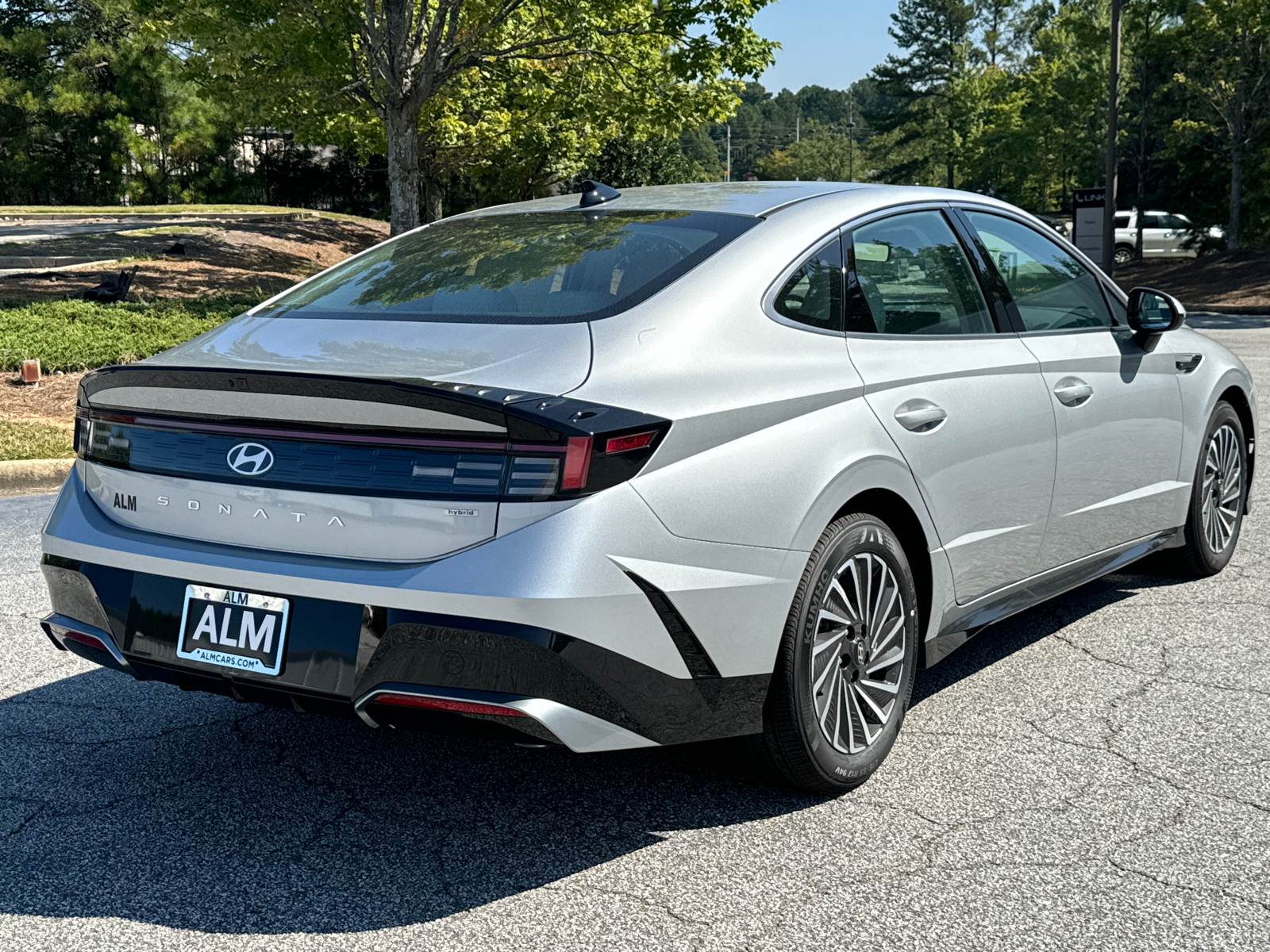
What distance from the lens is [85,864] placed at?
329 cm

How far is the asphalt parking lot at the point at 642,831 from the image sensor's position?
2971 mm

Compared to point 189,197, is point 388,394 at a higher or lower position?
lower

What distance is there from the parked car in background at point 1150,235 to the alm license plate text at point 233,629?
3654 cm

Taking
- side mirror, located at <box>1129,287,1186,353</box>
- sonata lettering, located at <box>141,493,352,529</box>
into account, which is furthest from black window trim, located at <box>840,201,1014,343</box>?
sonata lettering, located at <box>141,493,352,529</box>

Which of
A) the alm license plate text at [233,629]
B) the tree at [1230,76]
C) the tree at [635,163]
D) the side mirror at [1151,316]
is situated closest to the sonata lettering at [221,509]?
the alm license plate text at [233,629]

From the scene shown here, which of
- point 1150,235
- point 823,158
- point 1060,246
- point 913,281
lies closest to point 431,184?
point 1150,235

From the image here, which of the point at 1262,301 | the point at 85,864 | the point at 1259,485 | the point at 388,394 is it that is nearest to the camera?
the point at 388,394

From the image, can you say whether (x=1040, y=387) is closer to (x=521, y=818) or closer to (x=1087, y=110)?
(x=521, y=818)

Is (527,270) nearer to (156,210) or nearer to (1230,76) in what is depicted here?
(1230,76)

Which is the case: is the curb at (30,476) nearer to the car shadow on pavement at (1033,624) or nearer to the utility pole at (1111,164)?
the car shadow on pavement at (1033,624)

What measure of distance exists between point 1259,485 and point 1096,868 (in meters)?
5.46

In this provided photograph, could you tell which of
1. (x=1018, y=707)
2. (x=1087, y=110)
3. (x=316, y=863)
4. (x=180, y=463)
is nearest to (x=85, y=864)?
(x=316, y=863)

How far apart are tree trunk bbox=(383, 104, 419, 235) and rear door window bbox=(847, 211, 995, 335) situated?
48.8 feet

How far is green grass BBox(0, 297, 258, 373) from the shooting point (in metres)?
12.6
